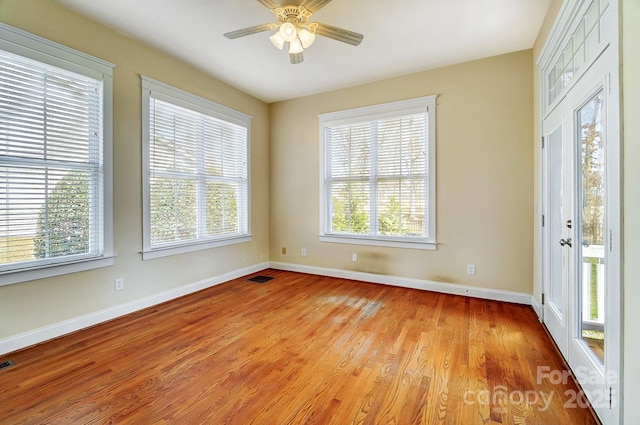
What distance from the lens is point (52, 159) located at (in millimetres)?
2512

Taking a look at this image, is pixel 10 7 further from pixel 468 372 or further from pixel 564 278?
pixel 564 278

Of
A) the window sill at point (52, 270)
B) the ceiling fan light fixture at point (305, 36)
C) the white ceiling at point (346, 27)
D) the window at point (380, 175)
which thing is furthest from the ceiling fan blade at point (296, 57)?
the window sill at point (52, 270)

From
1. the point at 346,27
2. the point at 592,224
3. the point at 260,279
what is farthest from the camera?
the point at 260,279

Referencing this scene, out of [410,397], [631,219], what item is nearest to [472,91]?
[631,219]

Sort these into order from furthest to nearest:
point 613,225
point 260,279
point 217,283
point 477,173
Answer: point 260,279 → point 217,283 → point 477,173 → point 613,225

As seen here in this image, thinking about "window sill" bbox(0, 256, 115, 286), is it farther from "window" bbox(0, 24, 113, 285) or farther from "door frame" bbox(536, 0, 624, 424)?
"door frame" bbox(536, 0, 624, 424)

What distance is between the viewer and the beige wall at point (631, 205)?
1.22 metres

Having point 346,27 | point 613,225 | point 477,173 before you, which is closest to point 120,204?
point 346,27

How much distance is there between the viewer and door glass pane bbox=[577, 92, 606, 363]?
64.0 inches

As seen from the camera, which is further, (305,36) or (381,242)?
(381,242)

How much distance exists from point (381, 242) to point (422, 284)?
797mm

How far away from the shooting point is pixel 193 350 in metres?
2.32

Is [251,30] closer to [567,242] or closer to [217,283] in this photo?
[567,242]

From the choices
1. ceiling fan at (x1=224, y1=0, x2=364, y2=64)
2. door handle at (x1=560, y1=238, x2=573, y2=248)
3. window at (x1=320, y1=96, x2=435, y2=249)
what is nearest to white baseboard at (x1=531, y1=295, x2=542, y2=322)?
door handle at (x1=560, y1=238, x2=573, y2=248)
